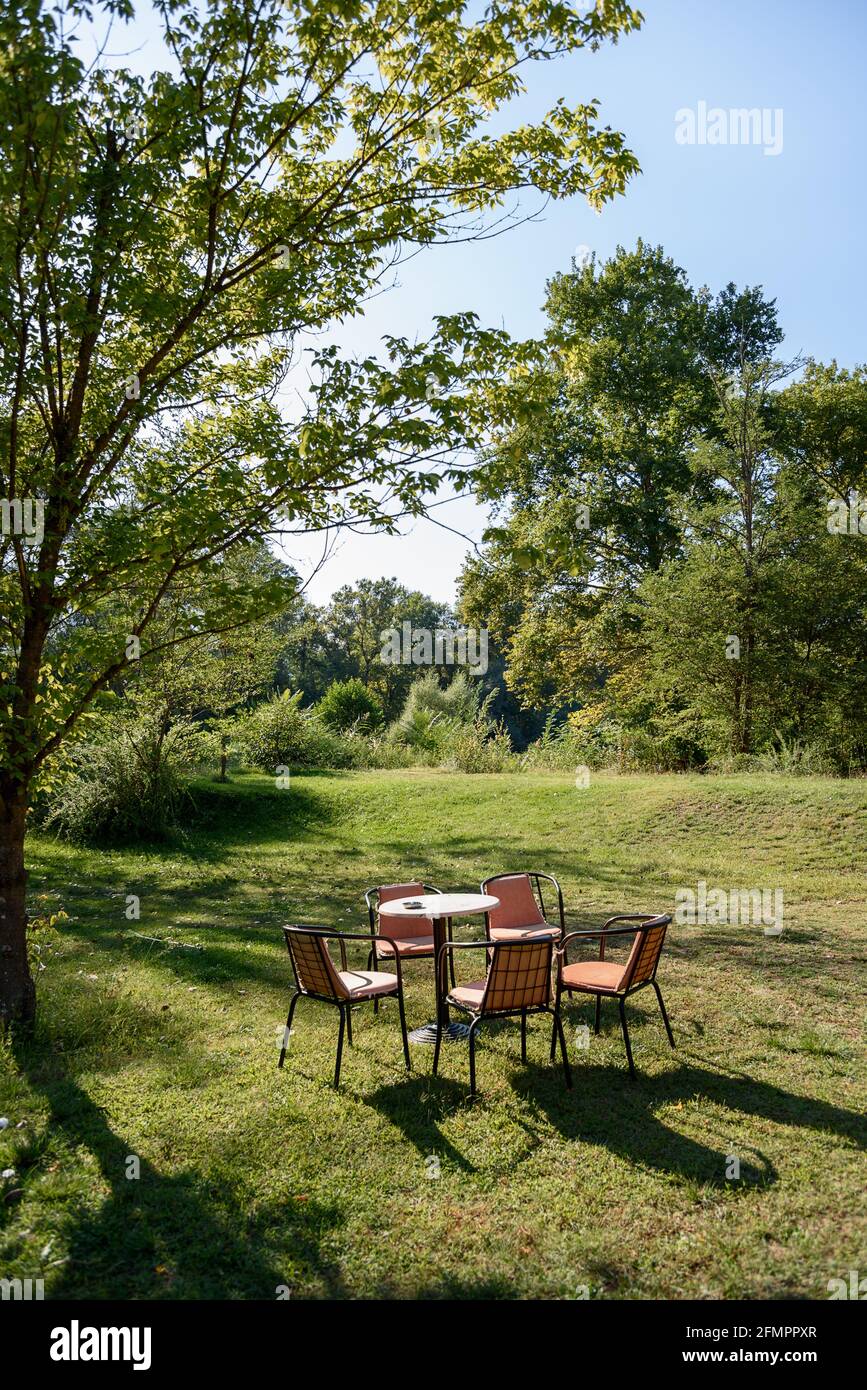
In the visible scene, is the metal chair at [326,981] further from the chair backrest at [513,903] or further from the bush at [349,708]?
the bush at [349,708]

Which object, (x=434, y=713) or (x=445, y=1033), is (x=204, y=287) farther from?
(x=434, y=713)

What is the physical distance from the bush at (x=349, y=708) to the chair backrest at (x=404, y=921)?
72.1 ft

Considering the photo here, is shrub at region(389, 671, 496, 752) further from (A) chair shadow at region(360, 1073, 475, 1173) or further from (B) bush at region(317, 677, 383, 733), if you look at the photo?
(A) chair shadow at region(360, 1073, 475, 1173)

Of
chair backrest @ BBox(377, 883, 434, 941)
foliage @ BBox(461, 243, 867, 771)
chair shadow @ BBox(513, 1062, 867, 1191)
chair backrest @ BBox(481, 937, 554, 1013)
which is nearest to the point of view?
chair shadow @ BBox(513, 1062, 867, 1191)

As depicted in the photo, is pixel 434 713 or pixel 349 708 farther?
pixel 349 708

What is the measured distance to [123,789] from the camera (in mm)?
14805

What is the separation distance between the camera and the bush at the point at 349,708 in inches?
1170

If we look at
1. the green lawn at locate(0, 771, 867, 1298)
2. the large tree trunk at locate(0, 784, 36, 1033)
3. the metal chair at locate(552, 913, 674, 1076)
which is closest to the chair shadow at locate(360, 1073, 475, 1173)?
the green lawn at locate(0, 771, 867, 1298)

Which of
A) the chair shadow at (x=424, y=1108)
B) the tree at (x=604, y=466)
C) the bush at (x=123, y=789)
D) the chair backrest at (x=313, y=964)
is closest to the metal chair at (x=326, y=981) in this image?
the chair backrest at (x=313, y=964)

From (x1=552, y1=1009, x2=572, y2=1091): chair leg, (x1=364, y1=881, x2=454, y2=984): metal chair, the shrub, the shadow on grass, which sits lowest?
the shadow on grass

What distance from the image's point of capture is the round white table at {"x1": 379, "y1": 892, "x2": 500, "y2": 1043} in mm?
5688

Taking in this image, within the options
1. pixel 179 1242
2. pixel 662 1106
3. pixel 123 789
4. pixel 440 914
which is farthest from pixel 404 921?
pixel 123 789

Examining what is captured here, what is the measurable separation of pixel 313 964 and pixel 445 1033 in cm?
134

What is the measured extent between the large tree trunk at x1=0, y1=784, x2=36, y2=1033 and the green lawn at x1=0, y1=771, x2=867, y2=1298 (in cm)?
27
